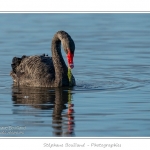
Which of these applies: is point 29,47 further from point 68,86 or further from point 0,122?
point 0,122

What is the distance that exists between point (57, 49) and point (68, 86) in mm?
1013

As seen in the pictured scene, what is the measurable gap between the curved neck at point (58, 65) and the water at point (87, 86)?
0.92 ft

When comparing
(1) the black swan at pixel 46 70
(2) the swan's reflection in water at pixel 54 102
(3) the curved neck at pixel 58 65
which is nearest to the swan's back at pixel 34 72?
(1) the black swan at pixel 46 70

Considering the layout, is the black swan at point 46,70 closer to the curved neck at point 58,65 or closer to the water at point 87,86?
the curved neck at point 58,65

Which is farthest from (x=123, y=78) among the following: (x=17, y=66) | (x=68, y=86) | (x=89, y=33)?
(x=89, y=33)

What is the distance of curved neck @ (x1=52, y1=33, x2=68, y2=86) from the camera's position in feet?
43.0

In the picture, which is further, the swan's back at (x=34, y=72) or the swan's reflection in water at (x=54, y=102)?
the swan's back at (x=34, y=72)

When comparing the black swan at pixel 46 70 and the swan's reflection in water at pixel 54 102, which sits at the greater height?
the black swan at pixel 46 70

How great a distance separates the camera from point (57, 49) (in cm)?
1384

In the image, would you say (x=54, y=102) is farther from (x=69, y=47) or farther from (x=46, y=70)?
(x=46, y=70)

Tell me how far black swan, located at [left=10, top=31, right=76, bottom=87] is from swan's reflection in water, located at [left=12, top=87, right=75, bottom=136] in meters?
0.22

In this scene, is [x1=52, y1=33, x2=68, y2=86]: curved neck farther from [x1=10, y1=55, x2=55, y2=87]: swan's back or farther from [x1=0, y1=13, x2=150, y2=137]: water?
[x1=0, y1=13, x2=150, y2=137]: water

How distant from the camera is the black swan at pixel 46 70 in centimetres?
1310

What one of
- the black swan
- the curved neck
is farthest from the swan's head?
Result: the curved neck
